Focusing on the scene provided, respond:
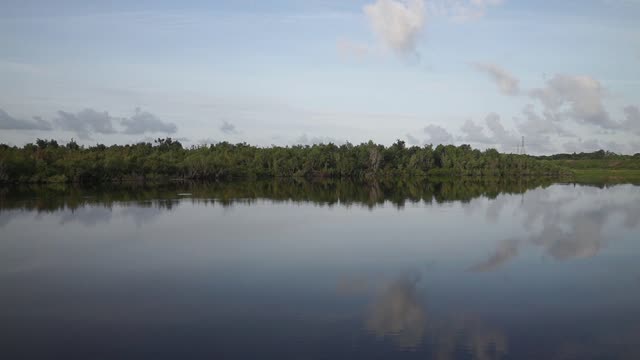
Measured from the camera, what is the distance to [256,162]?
89.8 metres

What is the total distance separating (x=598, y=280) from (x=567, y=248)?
5162 millimetres

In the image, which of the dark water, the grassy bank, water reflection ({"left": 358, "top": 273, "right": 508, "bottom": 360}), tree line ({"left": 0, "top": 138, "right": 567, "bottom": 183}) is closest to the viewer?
water reflection ({"left": 358, "top": 273, "right": 508, "bottom": 360})

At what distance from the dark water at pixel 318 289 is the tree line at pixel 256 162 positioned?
41934mm

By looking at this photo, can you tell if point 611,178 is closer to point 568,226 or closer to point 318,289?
point 568,226

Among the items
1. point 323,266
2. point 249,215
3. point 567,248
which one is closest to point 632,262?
point 567,248

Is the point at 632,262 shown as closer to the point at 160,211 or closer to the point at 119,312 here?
the point at 119,312

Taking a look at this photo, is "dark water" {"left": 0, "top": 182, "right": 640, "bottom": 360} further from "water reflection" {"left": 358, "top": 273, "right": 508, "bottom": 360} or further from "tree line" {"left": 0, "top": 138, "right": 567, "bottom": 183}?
"tree line" {"left": 0, "top": 138, "right": 567, "bottom": 183}

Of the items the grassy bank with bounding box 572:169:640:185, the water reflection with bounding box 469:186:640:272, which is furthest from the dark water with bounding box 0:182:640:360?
the grassy bank with bounding box 572:169:640:185

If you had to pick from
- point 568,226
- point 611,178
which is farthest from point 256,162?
point 568,226

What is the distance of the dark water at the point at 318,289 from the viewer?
9008 millimetres

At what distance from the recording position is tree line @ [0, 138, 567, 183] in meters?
64.6

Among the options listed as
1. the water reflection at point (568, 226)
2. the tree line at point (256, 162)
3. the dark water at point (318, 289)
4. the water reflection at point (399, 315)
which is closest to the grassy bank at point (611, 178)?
the tree line at point (256, 162)

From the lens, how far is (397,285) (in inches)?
514

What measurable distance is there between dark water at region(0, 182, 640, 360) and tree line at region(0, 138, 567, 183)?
41.9 metres
